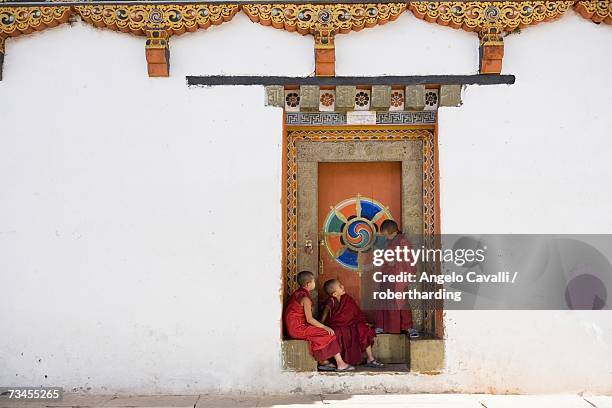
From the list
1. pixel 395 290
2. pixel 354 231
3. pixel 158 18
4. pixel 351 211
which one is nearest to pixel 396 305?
pixel 395 290

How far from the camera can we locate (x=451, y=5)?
4.98 m

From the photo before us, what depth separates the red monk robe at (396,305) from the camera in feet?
16.9

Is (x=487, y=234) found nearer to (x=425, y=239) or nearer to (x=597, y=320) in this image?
(x=425, y=239)

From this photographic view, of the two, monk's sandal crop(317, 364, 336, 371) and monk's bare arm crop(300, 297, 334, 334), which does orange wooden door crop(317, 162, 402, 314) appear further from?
monk's sandal crop(317, 364, 336, 371)

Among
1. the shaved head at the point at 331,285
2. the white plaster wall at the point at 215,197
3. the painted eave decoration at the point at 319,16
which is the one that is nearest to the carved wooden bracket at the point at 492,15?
the painted eave decoration at the point at 319,16

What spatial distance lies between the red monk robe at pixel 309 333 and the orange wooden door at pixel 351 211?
43 centimetres

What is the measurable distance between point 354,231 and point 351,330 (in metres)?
0.83

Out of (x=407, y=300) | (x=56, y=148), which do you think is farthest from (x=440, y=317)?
(x=56, y=148)

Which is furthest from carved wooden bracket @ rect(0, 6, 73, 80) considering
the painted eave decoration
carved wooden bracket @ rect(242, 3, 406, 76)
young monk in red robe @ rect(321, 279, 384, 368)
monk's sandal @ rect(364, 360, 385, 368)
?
monk's sandal @ rect(364, 360, 385, 368)

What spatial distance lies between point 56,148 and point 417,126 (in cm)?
293

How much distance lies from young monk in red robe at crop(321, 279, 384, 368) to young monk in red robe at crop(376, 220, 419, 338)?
0.14 meters

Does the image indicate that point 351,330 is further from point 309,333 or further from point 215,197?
point 215,197

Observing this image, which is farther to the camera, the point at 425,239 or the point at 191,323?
the point at 425,239

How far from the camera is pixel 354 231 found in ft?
17.6
